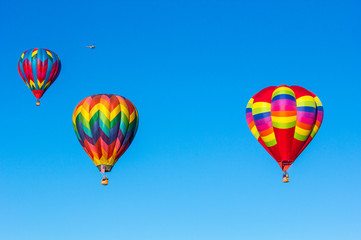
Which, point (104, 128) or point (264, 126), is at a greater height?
point (104, 128)

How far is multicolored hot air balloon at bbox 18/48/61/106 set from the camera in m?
61.1

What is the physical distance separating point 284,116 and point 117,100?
9.78m

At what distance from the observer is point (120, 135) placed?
5278cm

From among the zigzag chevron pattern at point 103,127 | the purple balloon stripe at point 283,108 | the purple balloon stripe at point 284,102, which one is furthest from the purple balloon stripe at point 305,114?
the zigzag chevron pattern at point 103,127

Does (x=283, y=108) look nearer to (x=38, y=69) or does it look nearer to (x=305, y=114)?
(x=305, y=114)

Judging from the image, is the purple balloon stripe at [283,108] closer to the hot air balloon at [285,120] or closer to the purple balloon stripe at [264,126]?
the hot air balloon at [285,120]

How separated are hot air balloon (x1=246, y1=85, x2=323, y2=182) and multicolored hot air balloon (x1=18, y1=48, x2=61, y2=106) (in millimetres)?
16739

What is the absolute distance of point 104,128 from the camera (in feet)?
171

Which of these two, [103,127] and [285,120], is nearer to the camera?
[285,120]

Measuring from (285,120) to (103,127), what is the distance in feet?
33.3

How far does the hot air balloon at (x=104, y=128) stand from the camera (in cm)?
5231

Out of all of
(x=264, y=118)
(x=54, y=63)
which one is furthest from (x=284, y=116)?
(x=54, y=63)

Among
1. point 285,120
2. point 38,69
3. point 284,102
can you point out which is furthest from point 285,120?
point 38,69

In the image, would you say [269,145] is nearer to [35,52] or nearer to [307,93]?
[307,93]
